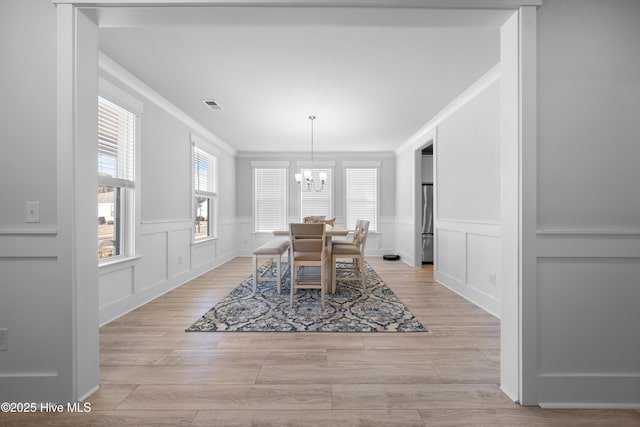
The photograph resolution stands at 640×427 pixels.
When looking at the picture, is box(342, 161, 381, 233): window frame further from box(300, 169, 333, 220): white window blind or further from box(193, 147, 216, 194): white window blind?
box(193, 147, 216, 194): white window blind

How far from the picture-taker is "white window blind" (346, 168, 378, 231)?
7566mm

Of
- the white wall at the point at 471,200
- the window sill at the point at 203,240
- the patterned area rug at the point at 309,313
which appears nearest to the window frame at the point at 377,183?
the white wall at the point at 471,200

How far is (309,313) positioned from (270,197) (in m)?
4.66

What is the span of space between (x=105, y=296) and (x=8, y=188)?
1657mm

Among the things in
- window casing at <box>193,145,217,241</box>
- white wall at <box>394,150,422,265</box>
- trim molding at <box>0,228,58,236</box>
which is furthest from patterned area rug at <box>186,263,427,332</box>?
white wall at <box>394,150,422,265</box>

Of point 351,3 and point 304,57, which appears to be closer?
point 351,3

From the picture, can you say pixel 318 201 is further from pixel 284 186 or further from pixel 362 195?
pixel 362 195

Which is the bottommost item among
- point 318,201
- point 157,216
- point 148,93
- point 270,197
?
point 157,216

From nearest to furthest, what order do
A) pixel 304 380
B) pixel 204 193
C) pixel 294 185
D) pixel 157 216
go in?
pixel 304 380
pixel 157 216
pixel 204 193
pixel 294 185

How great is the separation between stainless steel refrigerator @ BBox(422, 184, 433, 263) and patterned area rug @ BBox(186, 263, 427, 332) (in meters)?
2.65

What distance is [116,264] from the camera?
3182 mm

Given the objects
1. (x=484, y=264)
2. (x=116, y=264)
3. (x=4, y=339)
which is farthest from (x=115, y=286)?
(x=484, y=264)

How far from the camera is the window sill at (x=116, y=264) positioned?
298cm

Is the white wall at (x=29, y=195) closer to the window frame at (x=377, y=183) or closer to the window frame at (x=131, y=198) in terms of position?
the window frame at (x=131, y=198)
